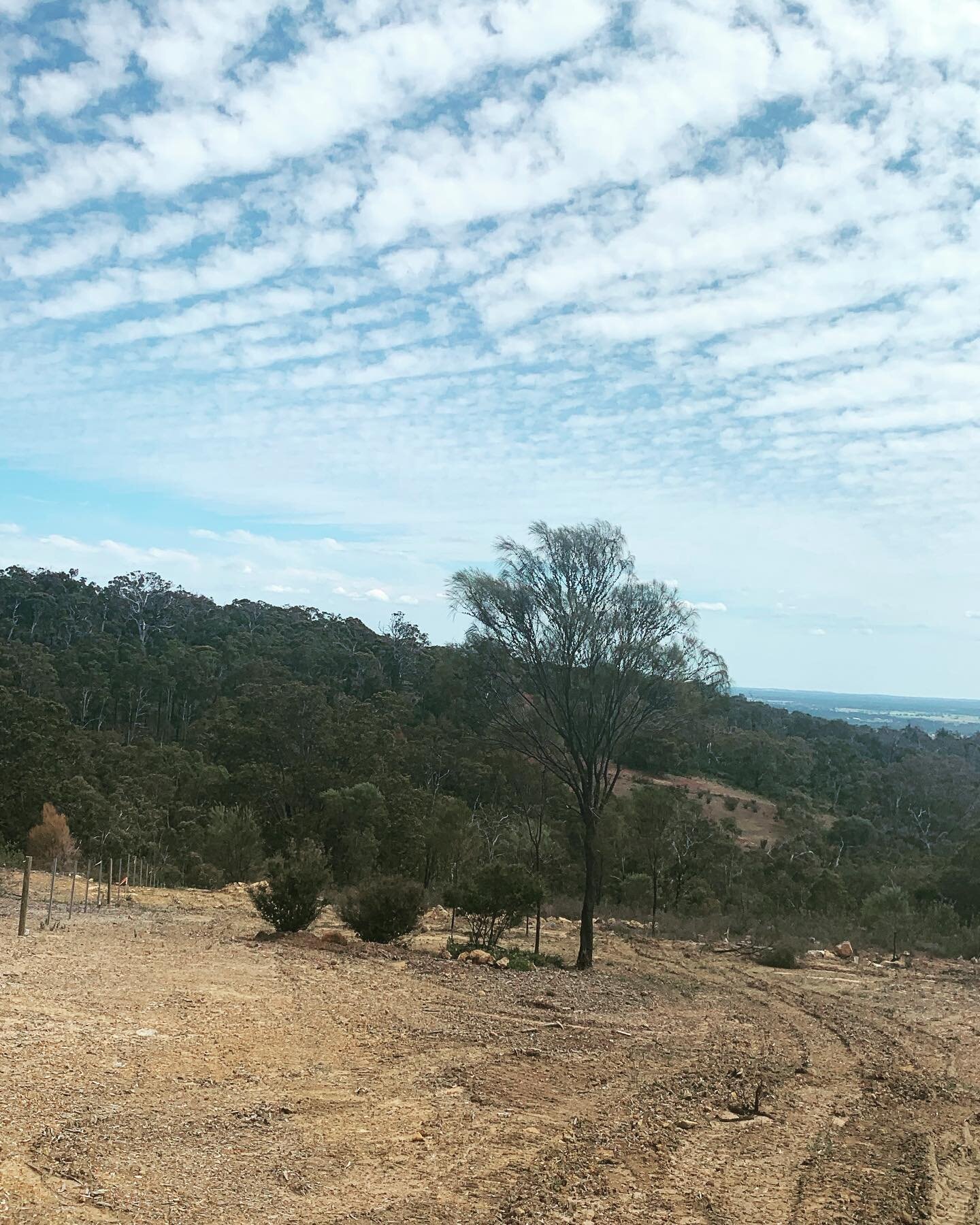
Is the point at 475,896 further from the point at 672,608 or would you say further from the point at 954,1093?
the point at 954,1093

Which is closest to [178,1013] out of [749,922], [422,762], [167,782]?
[749,922]

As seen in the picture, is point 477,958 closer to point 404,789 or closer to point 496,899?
point 496,899

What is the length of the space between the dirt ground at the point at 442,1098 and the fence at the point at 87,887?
51.7 inches

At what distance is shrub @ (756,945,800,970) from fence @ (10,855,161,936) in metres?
12.4

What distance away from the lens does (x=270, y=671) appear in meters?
58.0

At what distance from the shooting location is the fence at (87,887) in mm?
14398

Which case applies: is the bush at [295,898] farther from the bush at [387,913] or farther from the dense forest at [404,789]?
the dense forest at [404,789]

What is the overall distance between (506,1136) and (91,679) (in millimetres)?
57194

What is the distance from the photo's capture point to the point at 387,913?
54.0 ft

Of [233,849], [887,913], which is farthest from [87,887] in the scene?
[887,913]

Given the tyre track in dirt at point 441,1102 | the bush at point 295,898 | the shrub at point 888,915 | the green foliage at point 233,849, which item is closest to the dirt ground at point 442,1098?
the tyre track in dirt at point 441,1102

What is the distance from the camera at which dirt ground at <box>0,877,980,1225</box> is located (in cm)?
542

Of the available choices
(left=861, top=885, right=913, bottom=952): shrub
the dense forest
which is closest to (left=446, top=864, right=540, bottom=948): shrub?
the dense forest

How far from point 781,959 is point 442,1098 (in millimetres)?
13235
